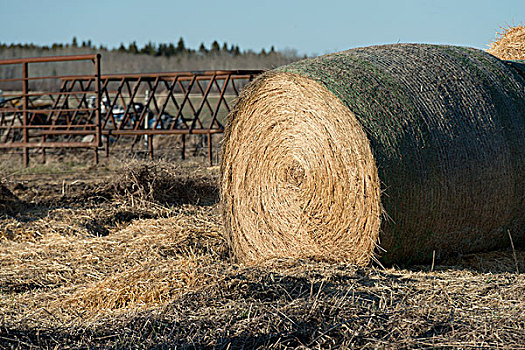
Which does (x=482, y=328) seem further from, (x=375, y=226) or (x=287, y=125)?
(x=287, y=125)

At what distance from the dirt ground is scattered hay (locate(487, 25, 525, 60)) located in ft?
10.8

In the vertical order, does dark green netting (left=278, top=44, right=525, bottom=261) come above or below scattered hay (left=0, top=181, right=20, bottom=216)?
above

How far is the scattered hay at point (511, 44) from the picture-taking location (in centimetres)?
741

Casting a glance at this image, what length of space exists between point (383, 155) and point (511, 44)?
13.6 feet

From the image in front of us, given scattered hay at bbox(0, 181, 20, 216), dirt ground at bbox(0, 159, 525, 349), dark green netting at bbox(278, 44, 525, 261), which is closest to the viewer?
dirt ground at bbox(0, 159, 525, 349)

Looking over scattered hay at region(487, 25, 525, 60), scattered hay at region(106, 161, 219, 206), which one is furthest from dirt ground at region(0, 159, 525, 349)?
scattered hay at region(487, 25, 525, 60)

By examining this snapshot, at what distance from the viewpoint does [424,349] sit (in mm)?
2877

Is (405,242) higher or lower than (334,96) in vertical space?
lower

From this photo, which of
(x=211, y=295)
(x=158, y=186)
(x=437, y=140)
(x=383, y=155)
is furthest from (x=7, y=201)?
(x=437, y=140)

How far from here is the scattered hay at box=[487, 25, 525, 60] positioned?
7410 mm

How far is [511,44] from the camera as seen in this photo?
748cm

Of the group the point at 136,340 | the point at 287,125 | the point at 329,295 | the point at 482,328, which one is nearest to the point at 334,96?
the point at 287,125

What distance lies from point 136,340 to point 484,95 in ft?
10.4

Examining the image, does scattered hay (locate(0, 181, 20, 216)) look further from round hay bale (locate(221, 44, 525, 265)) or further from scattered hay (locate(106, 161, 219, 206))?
round hay bale (locate(221, 44, 525, 265))
